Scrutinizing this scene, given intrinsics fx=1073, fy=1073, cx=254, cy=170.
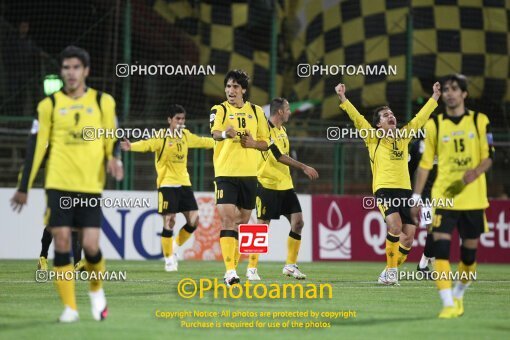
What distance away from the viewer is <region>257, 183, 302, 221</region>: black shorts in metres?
15.2

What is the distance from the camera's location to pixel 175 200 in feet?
55.6

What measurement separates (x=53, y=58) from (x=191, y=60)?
2878 millimetres

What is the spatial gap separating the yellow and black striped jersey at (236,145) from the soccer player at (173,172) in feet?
11.1

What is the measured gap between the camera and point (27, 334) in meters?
8.33

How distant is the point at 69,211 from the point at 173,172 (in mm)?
7809

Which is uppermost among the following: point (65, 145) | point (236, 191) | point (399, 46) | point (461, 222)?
point (399, 46)

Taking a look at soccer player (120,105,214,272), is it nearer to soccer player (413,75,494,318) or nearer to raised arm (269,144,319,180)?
raised arm (269,144,319,180)

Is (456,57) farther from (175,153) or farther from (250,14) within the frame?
(175,153)

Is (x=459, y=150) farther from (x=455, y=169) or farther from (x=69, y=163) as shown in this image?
(x=69, y=163)

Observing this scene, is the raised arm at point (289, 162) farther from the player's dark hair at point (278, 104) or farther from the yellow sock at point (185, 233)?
the yellow sock at point (185, 233)

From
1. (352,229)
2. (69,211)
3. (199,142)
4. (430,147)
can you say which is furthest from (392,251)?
(352,229)

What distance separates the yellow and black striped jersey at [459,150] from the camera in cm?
982

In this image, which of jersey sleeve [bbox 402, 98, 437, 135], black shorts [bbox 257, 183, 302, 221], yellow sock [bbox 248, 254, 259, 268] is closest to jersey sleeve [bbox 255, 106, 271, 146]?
yellow sock [bbox 248, 254, 259, 268]

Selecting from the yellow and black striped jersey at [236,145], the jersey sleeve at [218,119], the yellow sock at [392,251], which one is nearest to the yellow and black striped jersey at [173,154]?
the yellow and black striped jersey at [236,145]
